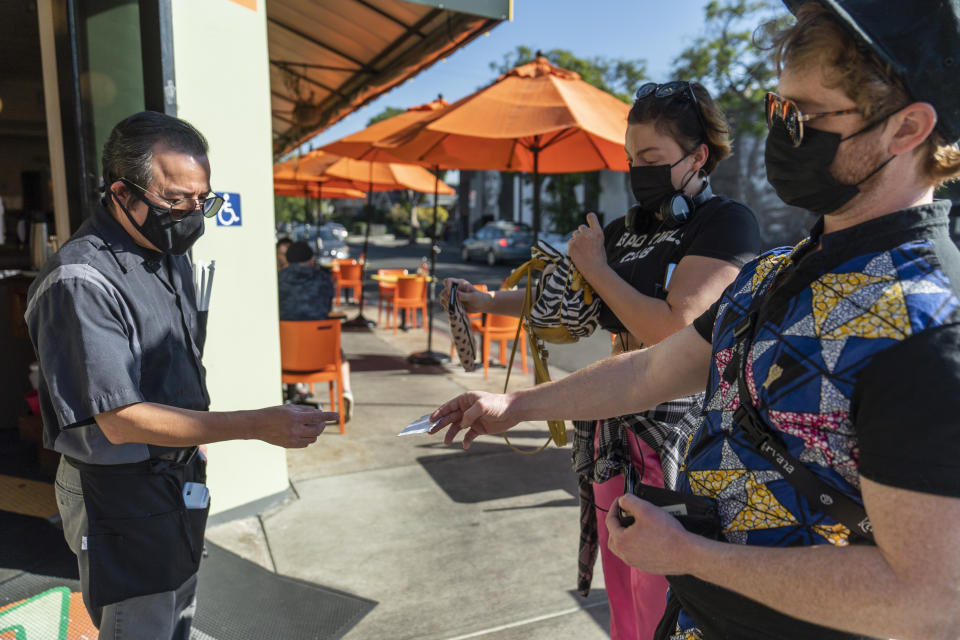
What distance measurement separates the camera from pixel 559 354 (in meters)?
8.73

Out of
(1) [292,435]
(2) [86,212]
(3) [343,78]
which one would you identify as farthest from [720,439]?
(3) [343,78]

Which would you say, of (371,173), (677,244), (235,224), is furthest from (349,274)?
(677,244)

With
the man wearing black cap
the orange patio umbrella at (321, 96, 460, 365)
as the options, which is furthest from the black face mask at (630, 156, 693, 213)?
the orange patio umbrella at (321, 96, 460, 365)

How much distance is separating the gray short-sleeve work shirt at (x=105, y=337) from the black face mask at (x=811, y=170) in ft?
4.82

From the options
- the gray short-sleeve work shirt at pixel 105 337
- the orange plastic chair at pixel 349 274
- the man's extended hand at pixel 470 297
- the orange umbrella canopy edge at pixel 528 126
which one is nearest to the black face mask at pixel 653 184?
the man's extended hand at pixel 470 297

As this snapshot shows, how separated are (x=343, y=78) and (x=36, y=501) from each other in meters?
5.59

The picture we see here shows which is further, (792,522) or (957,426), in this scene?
(792,522)

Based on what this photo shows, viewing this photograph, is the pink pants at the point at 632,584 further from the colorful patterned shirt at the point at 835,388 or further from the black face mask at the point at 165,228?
the black face mask at the point at 165,228

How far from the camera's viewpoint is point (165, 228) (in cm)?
170

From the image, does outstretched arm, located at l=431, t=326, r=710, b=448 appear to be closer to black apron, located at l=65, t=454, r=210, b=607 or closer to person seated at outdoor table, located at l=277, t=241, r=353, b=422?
black apron, located at l=65, t=454, r=210, b=607

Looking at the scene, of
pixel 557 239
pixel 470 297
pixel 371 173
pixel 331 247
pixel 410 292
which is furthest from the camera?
pixel 557 239

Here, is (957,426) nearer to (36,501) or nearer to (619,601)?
(619,601)

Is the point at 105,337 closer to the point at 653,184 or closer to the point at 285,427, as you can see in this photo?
the point at 285,427

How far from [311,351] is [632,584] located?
3.82m
